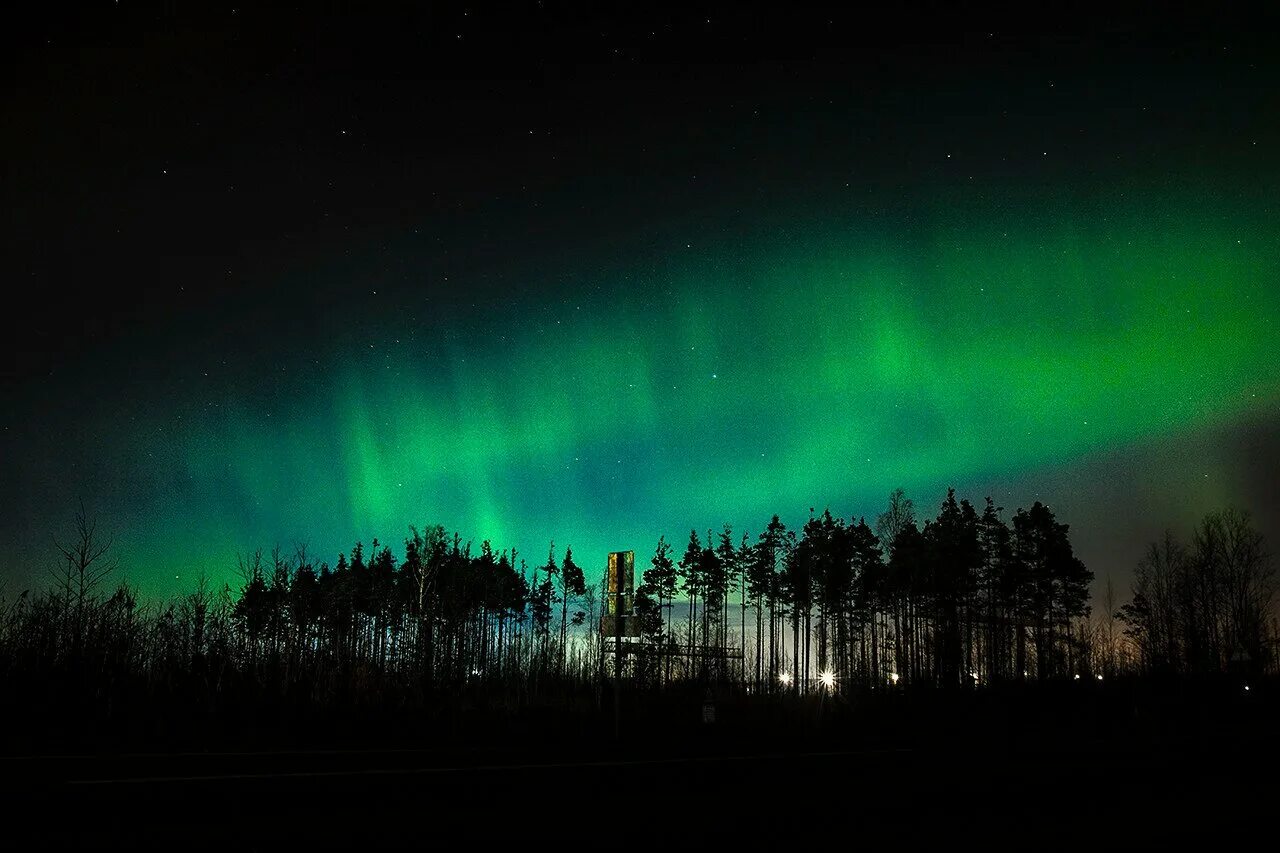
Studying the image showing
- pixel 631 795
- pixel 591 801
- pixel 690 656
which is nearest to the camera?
pixel 591 801

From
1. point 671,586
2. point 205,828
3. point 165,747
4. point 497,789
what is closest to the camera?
point 205,828

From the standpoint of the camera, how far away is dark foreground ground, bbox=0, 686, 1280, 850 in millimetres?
8172

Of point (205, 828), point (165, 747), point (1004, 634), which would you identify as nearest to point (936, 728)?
point (165, 747)

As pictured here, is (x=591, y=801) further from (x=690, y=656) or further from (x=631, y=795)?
(x=690, y=656)

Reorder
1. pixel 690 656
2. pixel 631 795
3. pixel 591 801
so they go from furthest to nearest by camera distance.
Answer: pixel 690 656
pixel 631 795
pixel 591 801

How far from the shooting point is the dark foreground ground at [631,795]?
26.8ft

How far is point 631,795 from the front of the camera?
1069 centimetres

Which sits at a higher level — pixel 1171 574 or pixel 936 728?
pixel 1171 574

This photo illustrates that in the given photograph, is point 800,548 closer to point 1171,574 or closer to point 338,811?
point 1171,574

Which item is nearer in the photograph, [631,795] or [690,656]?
[631,795]

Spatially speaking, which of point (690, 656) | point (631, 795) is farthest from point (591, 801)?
point (690, 656)

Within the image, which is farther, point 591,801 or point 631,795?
point 631,795

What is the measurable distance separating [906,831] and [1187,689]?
54.6 meters

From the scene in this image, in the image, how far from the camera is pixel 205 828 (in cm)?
799
